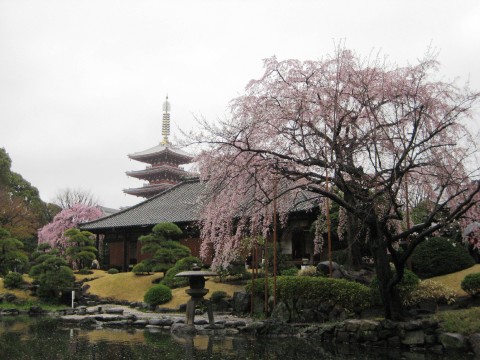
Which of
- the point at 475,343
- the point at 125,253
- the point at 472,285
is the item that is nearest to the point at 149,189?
the point at 125,253

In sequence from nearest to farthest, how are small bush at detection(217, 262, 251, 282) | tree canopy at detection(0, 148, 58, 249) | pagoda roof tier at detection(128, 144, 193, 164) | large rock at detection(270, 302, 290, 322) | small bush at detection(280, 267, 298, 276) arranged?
large rock at detection(270, 302, 290, 322), small bush at detection(280, 267, 298, 276), small bush at detection(217, 262, 251, 282), tree canopy at detection(0, 148, 58, 249), pagoda roof tier at detection(128, 144, 193, 164)

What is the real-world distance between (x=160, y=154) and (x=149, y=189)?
3703 millimetres

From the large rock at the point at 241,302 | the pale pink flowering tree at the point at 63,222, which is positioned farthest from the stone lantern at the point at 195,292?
the pale pink flowering tree at the point at 63,222

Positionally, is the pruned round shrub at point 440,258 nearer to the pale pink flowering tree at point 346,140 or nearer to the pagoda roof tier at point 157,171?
the pale pink flowering tree at point 346,140

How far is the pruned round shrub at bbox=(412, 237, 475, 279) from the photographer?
50.7ft

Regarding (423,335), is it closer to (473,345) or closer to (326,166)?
(473,345)

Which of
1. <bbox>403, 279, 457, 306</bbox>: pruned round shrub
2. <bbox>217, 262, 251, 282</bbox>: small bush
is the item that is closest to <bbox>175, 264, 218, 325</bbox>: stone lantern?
<bbox>403, 279, 457, 306</bbox>: pruned round shrub

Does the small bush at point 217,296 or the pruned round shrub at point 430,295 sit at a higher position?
the pruned round shrub at point 430,295

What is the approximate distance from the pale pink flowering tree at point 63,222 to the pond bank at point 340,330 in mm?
24387

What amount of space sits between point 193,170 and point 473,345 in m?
8.77

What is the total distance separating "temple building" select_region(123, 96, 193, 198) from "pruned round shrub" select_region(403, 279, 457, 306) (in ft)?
124

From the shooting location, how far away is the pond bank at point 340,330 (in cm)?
1009

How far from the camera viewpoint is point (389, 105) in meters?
12.3

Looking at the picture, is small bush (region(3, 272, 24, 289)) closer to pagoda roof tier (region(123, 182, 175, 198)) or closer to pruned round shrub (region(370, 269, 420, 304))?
pruned round shrub (region(370, 269, 420, 304))
